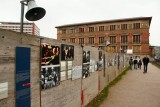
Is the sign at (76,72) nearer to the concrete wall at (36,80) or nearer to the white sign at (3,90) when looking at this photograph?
the concrete wall at (36,80)

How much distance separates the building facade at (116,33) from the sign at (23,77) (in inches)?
2055

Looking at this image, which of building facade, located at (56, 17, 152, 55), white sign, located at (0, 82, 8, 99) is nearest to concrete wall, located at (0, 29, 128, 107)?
white sign, located at (0, 82, 8, 99)

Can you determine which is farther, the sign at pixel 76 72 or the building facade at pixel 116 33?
the building facade at pixel 116 33

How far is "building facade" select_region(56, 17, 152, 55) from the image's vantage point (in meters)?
59.8

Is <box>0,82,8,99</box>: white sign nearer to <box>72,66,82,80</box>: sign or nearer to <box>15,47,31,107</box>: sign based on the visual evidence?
<box>15,47,31,107</box>: sign

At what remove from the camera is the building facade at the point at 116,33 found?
59750mm

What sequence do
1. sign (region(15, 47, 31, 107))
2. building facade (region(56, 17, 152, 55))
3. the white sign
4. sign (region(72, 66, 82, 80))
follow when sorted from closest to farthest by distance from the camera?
1. the white sign
2. sign (region(15, 47, 31, 107))
3. sign (region(72, 66, 82, 80))
4. building facade (region(56, 17, 152, 55))

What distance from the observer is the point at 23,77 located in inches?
149

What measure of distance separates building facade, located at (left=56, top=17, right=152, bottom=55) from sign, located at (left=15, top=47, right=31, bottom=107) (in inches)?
2055

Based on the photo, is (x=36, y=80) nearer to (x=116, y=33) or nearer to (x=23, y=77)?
(x=23, y=77)

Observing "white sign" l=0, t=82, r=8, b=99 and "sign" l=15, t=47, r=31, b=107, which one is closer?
"white sign" l=0, t=82, r=8, b=99

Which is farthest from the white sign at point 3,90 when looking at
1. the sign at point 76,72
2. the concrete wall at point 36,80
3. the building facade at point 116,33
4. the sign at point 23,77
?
the building facade at point 116,33

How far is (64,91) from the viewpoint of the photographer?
573 centimetres

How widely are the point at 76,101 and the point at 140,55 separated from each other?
2210 inches
